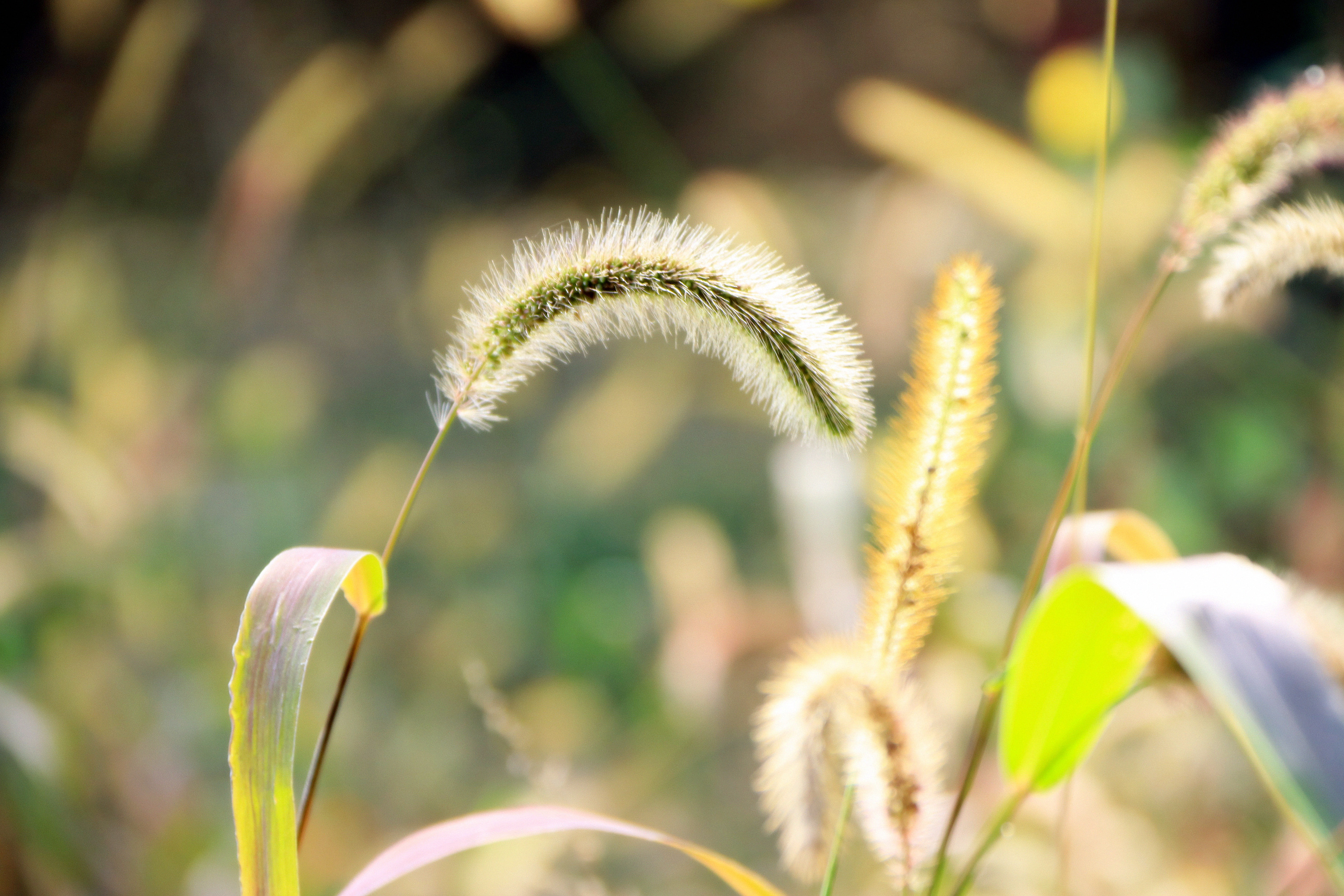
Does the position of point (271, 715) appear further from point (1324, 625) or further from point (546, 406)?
point (546, 406)

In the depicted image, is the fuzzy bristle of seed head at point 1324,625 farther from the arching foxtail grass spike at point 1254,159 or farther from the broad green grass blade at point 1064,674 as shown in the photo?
the arching foxtail grass spike at point 1254,159

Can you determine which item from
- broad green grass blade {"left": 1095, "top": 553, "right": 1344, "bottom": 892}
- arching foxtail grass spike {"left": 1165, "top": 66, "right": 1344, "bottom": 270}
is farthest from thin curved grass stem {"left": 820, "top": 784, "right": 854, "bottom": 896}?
arching foxtail grass spike {"left": 1165, "top": 66, "right": 1344, "bottom": 270}

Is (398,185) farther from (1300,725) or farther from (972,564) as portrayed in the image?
(1300,725)

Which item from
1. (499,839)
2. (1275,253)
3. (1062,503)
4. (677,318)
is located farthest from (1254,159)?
(499,839)

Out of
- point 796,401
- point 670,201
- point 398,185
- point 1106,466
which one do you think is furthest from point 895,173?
point 796,401

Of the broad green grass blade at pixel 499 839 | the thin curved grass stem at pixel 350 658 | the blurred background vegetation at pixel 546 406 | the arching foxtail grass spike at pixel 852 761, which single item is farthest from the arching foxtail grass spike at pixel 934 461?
the blurred background vegetation at pixel 546 406

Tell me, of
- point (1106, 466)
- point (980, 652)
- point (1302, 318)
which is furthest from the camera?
point (1302, 318)

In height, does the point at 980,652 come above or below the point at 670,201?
below
